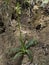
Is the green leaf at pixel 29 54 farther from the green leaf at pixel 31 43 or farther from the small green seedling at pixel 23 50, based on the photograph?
the green leaf at pixel 31 43

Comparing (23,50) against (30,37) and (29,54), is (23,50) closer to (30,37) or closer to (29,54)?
(29,54)

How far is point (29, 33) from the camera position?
3.47 meters

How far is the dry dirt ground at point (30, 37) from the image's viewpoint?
10.2 feet

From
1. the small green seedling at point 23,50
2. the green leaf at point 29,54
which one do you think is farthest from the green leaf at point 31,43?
the green leaf at point 29,54

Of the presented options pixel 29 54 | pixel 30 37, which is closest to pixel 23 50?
pixel 29 54

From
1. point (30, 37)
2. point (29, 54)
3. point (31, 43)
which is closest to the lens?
point (29, 54)

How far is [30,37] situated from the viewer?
3404 millimetres

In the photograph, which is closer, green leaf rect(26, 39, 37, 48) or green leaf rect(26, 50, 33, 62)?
Result: green leaf rect(26, 50, 33, 62)

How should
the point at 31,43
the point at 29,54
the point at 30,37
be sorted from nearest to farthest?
1. the point at 29,54
2. the point at 31,43
3. the point at 30,37

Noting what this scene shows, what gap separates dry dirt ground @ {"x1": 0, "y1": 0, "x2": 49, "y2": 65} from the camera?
3.10m

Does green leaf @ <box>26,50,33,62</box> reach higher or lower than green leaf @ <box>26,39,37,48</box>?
lower

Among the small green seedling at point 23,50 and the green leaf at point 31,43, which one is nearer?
the small green seedling at point 23,50

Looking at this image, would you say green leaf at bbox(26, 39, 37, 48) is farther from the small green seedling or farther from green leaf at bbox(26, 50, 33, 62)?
green leaf at bbox(26, 50, 33, 62)

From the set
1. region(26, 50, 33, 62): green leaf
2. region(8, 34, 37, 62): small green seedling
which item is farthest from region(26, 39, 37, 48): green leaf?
region(26, 50, 33, 62): green leaf
